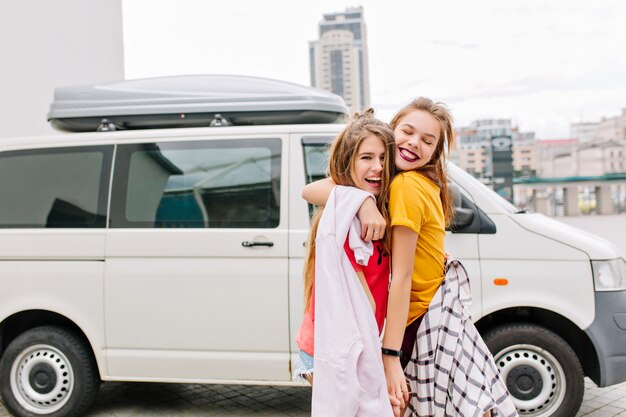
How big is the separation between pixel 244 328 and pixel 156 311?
607mm

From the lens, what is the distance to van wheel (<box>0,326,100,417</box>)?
407cm

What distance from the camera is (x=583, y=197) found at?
35031 mm

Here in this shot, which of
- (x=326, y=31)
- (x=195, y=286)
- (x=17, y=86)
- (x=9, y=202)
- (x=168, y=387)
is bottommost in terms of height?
(x=168, y=387)

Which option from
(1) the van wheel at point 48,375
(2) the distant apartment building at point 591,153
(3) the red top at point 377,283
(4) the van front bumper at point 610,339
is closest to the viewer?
(3) the red top at point 377,283

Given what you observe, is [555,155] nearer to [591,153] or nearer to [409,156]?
[591,153]

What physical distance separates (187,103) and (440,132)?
102 inches

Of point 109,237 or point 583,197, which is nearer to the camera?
point 109,237

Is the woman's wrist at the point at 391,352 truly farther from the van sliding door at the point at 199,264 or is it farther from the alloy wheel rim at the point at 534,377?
the alloy wheel rim at the point at 534,377

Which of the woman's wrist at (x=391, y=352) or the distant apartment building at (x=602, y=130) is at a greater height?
the distant apartment building at (x=602, y=130)

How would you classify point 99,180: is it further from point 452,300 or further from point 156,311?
point 452,300

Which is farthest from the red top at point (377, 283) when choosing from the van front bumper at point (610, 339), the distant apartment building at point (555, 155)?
the distant apartment building at point (555, 155)

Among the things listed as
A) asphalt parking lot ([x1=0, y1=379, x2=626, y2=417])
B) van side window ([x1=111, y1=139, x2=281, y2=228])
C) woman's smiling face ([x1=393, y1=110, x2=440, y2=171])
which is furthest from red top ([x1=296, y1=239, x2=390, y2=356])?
asphalt parking lot ([x1=0, y1=379, x2=626, y2=417])

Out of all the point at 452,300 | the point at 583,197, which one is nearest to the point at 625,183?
the point at 583,197

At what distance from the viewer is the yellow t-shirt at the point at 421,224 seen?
190 centimetres
